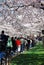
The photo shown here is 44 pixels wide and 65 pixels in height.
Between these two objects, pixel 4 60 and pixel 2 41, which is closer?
pixel 4 60

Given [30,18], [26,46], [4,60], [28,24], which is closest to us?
[4,60]

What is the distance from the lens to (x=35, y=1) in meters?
18.3

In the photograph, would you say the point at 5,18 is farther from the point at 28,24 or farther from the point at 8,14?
the point at 28,24


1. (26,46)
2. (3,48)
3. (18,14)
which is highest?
(18,14)

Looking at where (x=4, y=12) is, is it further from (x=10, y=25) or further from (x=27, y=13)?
(x=10, y=25)

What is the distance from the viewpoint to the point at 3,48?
2022 centimetres

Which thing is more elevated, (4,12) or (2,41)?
(4,12)

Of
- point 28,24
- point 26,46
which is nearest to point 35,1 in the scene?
A: point 28,24

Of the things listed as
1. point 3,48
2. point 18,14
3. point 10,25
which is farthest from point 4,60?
point 10,25

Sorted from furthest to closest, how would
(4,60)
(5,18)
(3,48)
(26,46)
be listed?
(26,46) → (5,18) → (3,48) → (4,60)

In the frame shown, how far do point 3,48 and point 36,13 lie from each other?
470cm

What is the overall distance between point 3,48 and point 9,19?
13.5 ft

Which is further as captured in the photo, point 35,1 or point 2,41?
point 2,41

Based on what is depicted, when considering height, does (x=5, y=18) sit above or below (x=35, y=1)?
below
